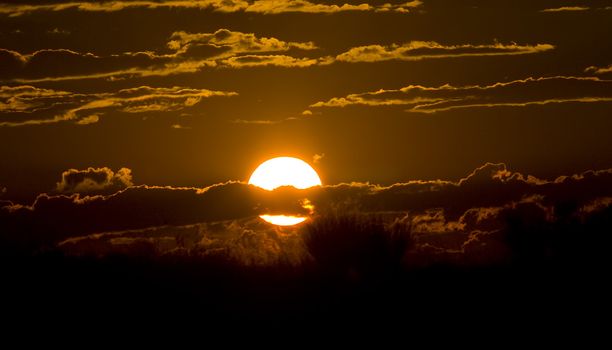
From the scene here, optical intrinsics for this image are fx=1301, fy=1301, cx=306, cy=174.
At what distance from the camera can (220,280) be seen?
2564 cm

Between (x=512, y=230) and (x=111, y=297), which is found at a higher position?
(x=512, y=230)

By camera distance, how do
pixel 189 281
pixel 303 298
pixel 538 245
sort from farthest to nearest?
pixel 538 245 < pixel 189 281 < pixel 303 298

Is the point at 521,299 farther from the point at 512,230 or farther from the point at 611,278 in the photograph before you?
the point at 512,230

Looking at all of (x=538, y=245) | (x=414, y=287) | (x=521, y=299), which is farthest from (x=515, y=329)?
(x=538, y=245)

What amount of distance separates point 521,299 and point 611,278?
2.43 m

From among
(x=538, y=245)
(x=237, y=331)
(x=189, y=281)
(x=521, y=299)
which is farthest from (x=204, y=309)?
(x=538, y=245)

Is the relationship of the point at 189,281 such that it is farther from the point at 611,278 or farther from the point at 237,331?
the point at 611,278

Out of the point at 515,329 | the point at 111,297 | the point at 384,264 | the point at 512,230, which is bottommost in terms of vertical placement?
the point at 515,329

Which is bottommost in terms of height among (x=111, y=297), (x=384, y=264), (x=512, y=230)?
(x=111, y=297)

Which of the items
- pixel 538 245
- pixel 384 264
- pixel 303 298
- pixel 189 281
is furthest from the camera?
pixel 538 245

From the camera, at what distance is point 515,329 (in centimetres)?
1970

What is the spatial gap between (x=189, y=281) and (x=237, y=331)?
4.85 metres

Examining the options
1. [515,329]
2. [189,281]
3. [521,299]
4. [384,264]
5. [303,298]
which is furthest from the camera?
[384,264]

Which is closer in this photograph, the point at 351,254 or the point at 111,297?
the point at 111,297
